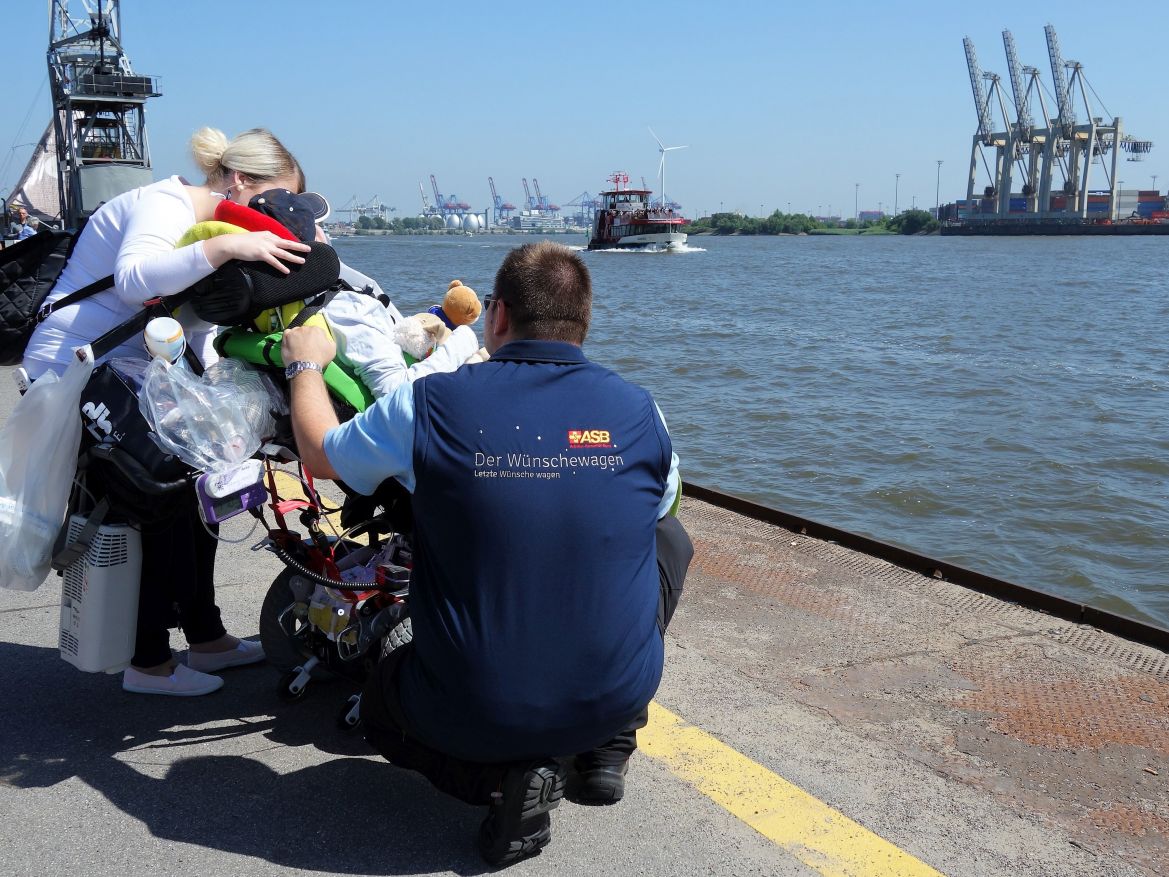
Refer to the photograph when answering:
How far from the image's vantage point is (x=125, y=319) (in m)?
3.02

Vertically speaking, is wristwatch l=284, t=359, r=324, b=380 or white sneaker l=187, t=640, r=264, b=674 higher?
wristwatch l=284, t=359, r=324, b=380

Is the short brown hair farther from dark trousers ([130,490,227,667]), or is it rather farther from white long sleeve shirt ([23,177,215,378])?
dark trousers ([130,490,227,667])

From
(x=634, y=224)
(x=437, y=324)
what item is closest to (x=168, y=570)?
(x=437, y=324)

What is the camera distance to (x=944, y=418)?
1380cm

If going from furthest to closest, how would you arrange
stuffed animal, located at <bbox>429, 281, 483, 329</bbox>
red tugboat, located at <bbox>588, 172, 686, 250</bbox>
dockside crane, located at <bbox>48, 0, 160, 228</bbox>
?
red tugboat, located at <bbox>588, 172, 686, 250</bbox> → dockside crane, located at <bbox>48, 0, 160, 228</bbox> → stuffed animal, located at <bbox>429, 281, 483, 329</bbox>

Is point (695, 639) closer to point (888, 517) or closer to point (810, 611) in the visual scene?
point (810, 611)

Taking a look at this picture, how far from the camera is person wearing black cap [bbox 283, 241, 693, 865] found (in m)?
2.27

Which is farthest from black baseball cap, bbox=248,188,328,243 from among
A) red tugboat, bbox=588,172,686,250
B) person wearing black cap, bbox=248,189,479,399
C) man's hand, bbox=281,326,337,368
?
red tugboat, bbox=588,172,686,250

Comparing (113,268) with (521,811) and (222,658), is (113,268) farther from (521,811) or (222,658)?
(521,811)

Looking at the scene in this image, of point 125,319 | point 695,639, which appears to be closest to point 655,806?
point 695,639

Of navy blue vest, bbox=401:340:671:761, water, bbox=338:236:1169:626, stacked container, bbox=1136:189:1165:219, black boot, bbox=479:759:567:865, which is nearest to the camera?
navy blue vest, bbox=401:340:671:761

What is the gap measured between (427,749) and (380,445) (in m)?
0.72

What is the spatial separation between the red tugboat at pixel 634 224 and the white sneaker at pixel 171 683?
→ 8118cm

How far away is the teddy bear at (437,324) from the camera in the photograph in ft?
10.4
